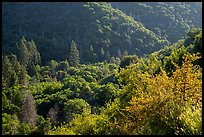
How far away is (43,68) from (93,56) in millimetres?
13127

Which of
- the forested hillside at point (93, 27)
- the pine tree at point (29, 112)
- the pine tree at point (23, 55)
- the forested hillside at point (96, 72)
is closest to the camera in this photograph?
the forested hillside at point (96, 72)

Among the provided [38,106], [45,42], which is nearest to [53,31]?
[45,42]

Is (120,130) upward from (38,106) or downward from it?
upward

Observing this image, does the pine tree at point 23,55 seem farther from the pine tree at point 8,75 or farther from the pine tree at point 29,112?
the pine tree at point 29,112

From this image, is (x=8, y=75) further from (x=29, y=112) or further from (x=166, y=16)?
(x=166, y=16)

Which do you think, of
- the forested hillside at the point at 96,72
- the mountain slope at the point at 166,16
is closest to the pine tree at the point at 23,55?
the forested hillside at the point at 96,72

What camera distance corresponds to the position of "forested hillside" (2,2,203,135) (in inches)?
405

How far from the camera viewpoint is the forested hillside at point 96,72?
10.3 meters

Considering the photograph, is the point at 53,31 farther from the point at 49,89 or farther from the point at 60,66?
the point at 49,89

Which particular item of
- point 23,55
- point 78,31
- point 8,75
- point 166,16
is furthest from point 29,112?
point 166,16

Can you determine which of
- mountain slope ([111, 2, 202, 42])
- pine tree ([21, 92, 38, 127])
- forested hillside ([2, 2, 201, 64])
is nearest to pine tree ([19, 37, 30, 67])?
forested hillside ([2, 2, 201, 64])

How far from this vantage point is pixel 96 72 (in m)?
54.7

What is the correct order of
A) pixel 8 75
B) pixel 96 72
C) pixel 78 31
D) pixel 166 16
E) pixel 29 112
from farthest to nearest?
pixel 166 16, pixel 78 31, pixel 96 72, pixel 8 75, pixel 29 112

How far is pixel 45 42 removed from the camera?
81250 millimetres
